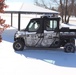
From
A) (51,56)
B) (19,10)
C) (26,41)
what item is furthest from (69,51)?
(19,10)

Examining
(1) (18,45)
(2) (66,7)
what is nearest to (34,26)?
(1) (18,45)

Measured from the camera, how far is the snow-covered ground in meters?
8.39

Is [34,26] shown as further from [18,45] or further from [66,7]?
[66,7]

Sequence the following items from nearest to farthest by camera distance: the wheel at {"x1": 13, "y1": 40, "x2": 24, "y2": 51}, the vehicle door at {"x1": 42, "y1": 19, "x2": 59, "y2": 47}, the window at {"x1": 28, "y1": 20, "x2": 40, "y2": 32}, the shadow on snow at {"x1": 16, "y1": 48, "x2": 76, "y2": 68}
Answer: the shadow on snow at {"x1": 16, "y1": 48, "x2": 76, "y2": 68} → the vehicle door at {"x1": 42, "y1": 19, "x2": 59, "y2": 47} → the window at {"x1": 28, "y1": 20, "x2": 40, "y2": 32} → the wheel at {"x1": 13, "y1": 40, "x2": 24, "y2": 51}

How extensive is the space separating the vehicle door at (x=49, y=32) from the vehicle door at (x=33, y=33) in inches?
14.6

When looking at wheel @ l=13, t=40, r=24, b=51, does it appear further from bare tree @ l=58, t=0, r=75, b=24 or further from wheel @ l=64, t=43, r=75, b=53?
bare tree @ l=58, t=0, r=75, b=24

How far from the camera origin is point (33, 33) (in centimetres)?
1220

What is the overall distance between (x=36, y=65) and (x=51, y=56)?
2111 mm

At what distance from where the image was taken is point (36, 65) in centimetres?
937

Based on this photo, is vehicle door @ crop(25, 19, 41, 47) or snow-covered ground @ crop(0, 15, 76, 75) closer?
snow-covered ground @ crop(0, 15, 76, 75)

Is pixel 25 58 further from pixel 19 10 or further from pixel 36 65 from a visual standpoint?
pixel 19 10

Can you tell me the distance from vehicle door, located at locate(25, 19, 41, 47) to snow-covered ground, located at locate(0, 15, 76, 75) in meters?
0.54

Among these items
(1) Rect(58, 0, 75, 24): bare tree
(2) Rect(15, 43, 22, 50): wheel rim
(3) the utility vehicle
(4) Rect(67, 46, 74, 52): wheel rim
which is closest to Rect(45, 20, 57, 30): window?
(3) the utility vehicle

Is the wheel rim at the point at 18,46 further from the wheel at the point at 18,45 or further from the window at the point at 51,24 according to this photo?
the window at the point at 51,24
